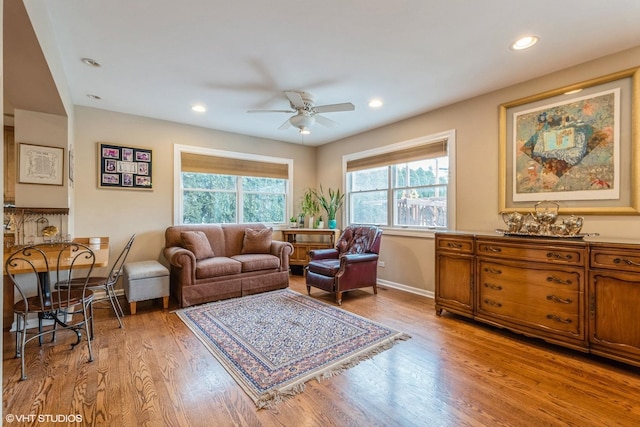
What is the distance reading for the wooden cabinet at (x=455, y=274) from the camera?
3.22 meters

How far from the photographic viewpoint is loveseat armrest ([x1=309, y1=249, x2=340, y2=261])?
14.6ft

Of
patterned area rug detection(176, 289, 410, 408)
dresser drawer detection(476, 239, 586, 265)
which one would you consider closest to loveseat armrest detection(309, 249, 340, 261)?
patterned area rug detection(176, 289, 410, 408)

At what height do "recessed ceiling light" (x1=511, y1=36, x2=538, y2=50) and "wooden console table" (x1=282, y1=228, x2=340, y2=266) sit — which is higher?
"recessed ceiling light" (x1=511, y1=36, x2=538, y2=50)

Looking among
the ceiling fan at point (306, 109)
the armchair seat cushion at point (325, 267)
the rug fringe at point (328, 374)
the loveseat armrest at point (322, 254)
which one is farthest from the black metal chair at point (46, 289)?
the loveseat armrest at point (322, 254)

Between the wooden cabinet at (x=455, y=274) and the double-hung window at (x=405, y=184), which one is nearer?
the wooden cabinet at (x=455, y=274)

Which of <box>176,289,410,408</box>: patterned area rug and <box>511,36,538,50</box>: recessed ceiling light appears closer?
<box>176,289,410,408</box>: patterned area rug

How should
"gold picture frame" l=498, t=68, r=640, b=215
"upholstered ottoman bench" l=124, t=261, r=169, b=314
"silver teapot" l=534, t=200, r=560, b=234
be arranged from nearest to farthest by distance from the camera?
Result: "gold picture frame" l=498, t=68, r=640, b=215 < "silver teapot" l=534, t=200, r=560, b=234 < "upholstered ottoman bench" l=124, t=261, r=169, b=314

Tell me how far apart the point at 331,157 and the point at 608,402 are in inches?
195

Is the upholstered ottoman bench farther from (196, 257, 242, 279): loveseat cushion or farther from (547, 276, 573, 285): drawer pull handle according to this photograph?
(547, 276, 573, 285): drawer pull handle

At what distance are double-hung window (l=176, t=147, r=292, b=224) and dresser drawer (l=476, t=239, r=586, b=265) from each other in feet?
12.3

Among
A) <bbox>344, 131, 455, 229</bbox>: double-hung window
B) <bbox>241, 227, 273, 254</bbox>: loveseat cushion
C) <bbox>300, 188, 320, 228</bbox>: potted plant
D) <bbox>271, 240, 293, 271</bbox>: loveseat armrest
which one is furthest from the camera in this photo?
<bbox>300, 188, 320, 228</bbox>: potted plant

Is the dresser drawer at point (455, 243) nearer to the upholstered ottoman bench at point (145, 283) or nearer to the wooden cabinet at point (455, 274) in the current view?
the wooden cabinet at point (455, 274)

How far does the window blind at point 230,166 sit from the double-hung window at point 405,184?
1.35 m

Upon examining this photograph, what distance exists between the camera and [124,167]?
4.27m
